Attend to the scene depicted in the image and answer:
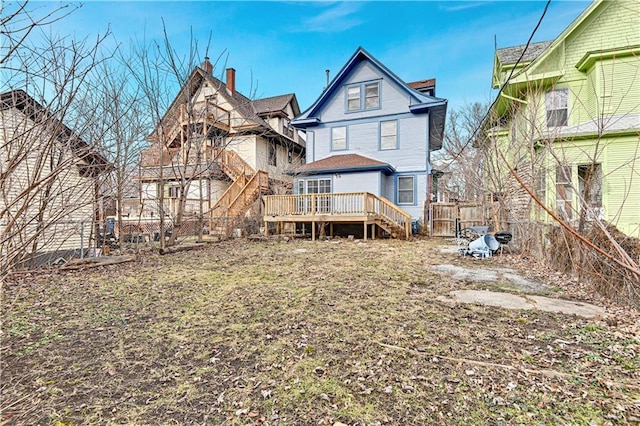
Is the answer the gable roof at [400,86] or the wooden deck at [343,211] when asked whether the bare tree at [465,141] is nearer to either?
the gable roof at [400,86]

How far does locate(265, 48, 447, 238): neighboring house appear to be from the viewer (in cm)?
1316

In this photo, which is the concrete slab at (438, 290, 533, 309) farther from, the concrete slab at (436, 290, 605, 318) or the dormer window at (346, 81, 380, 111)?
the dormer window at (346, 81, 380, 111)

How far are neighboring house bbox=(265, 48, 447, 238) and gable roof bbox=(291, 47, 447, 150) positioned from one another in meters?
0.05

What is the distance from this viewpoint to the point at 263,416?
2.18m

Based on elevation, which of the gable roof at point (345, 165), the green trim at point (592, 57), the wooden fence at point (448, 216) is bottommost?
the wooden fence at point (448, 216)

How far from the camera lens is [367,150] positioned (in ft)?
51.5

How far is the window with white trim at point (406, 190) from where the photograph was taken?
14.9 metres

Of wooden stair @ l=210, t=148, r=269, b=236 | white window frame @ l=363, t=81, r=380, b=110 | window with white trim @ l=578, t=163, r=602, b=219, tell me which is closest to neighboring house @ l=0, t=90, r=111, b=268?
window with white trim @ l=578, t=163, r=602, b=219

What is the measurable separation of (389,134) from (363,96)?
8.15ft

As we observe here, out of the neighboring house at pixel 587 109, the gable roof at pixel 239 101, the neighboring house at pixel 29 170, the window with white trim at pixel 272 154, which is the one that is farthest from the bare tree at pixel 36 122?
the window with white trim at pixel 272 154

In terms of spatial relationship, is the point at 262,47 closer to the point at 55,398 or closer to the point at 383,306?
the point at 383,306

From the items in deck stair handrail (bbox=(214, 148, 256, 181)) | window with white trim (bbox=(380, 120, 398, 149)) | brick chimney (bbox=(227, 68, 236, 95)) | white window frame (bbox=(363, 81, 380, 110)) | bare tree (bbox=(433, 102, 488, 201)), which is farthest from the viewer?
brick chimney (bbox=(227, 68, 236, 95))

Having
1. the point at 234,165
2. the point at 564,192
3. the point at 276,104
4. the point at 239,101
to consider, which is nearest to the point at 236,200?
the point at 234,165

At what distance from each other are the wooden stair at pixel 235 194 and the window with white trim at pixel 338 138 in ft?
13.5
